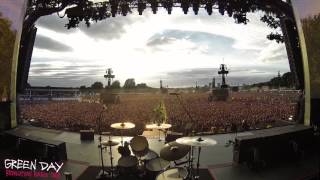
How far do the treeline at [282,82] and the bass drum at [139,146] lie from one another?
2.41 m

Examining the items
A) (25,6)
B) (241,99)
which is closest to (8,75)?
(25,6)

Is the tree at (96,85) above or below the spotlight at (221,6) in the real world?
below

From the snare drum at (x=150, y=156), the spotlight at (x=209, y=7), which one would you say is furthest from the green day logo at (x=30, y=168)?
the spotlight at (x=209, y=7)

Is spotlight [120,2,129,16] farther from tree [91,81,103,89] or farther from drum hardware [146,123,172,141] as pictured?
drum hardware [146,123,172,141]

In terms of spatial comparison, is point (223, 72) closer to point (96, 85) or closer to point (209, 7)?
point (209, 7)

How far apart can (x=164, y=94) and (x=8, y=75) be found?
3363 mm

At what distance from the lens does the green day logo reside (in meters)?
5.82

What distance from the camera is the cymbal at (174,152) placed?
6285 millimetres

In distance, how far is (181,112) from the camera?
25.9ft

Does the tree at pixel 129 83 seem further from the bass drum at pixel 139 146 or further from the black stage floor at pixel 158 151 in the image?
the black stage floor at pixel 158 151

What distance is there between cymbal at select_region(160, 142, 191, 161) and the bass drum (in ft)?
1.81

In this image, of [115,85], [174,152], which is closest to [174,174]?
[174,152]

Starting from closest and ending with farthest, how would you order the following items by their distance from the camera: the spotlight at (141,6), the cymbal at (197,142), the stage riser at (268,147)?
the cymbal at (197,142) → the stage riser at (268,147) → the spotlight at (141,6)

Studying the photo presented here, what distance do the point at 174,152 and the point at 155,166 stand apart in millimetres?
636
